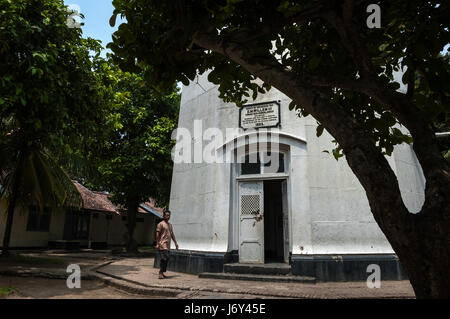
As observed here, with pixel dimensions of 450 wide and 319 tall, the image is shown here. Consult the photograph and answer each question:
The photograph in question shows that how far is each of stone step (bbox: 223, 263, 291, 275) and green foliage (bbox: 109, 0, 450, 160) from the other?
15.8ft

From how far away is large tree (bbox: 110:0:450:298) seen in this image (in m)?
1.88

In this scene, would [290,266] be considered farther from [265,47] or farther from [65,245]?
[65,245]

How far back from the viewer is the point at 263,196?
342 inches

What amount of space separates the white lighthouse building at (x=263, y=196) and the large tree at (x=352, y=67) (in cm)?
444

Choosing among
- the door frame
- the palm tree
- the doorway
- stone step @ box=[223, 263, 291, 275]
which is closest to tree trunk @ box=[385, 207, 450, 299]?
stone step @ box=[223, 263, 291, 275]

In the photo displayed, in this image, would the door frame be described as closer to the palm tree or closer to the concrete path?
the concrete path

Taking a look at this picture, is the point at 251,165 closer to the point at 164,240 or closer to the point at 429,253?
the point at 164,240

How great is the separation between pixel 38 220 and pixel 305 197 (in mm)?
18508

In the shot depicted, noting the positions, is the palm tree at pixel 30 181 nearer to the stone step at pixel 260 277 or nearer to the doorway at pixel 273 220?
the stone step at pixel 260 277

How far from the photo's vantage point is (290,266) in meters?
7.49

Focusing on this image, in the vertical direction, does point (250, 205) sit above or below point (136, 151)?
below

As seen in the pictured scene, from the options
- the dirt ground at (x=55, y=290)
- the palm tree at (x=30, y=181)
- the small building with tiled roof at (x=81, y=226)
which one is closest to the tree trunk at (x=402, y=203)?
the dirt ground at (x=55, y=290)

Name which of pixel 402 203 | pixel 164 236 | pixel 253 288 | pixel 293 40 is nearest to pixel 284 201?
pixel 253 288
